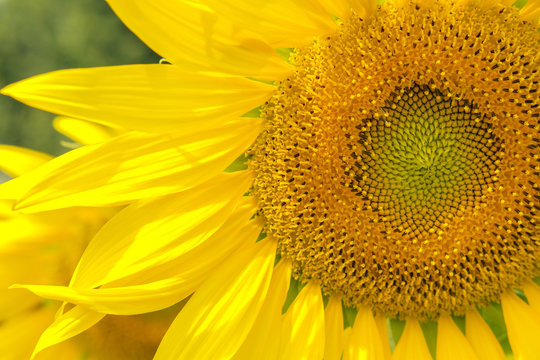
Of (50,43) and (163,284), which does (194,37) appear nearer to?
(163,284)

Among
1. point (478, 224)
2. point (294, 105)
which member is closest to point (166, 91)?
point (294, 105)

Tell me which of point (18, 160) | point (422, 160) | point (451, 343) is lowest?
point (451, 343)

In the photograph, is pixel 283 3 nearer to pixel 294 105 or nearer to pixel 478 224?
pixel 294 105

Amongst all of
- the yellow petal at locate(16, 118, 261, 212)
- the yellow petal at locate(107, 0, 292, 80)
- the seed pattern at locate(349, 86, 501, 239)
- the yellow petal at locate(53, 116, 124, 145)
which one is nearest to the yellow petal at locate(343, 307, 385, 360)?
the seed pattern at locate(349, 86, 501, 239)

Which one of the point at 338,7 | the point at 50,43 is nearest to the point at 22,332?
Answer: the point at 338,7

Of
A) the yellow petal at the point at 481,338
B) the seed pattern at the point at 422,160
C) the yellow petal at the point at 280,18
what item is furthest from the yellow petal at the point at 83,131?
the yellow petal at the point at 481,338

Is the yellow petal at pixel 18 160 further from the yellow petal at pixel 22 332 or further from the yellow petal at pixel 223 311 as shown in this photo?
the yellow petal at pixel 223 311
